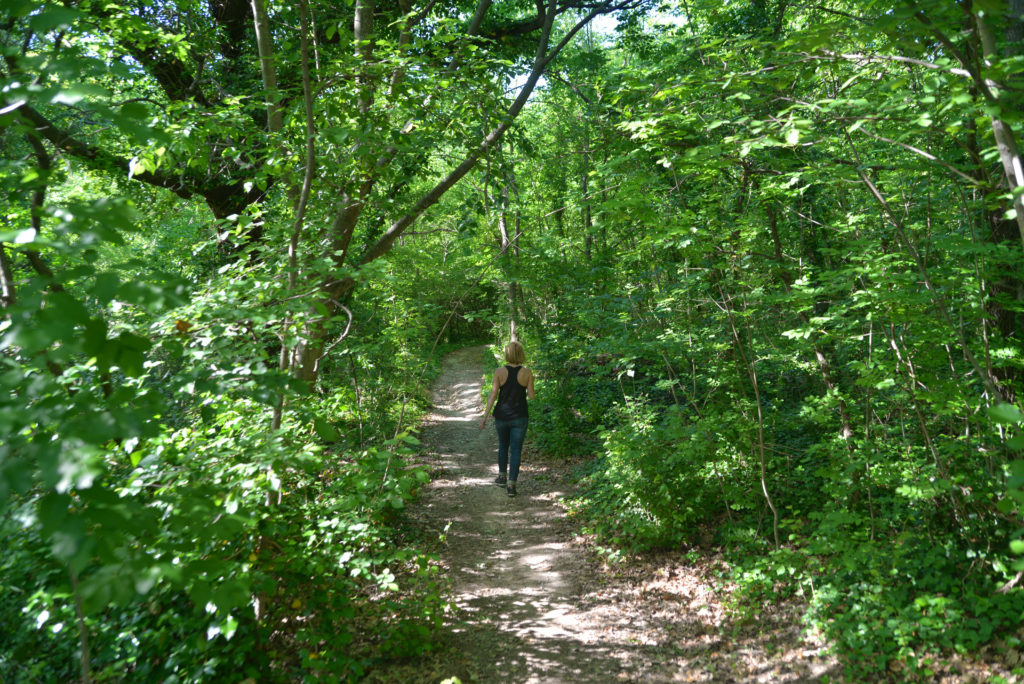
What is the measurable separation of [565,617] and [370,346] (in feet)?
13.2

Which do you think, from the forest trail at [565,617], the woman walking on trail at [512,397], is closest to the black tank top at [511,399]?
the woman walking on trail at [512,397]

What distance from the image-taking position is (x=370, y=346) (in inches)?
284

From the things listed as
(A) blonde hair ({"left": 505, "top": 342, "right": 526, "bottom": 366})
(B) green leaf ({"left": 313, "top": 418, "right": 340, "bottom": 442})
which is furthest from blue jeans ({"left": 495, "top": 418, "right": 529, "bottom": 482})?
(B) green leaf ({"left": 313, "top": 418, "right": 340, "bottom": 442})

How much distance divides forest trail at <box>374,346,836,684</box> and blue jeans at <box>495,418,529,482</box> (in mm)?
497

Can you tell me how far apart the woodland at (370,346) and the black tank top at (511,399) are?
4.06 ft

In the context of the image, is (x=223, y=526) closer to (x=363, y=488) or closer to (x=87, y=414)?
(x=87, y=414)

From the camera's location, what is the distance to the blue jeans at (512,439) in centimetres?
724

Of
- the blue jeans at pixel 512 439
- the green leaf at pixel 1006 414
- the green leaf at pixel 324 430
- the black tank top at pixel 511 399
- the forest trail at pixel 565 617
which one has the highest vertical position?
the green leaf at pixel 324 430

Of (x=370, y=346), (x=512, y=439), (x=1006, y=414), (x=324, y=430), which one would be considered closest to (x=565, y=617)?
(x=512, y=439)

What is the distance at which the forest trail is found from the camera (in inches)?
155

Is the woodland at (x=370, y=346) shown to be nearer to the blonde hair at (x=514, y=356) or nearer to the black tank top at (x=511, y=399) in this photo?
→ the black tank top at (x=511, y=399)

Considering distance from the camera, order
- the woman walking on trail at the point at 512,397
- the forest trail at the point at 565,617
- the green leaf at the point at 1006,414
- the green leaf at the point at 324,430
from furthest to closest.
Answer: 1. the woman walking on trail at the point at 512,397
2. the forest trail at the point at 565,617
3. the green leaf at the point at 324,430
4. the green leaf at the point at 1006,414

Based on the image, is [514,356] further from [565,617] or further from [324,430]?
[324,430]

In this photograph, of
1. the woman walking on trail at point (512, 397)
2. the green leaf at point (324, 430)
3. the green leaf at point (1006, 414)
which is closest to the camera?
the green leaf at point (1006, 414)
